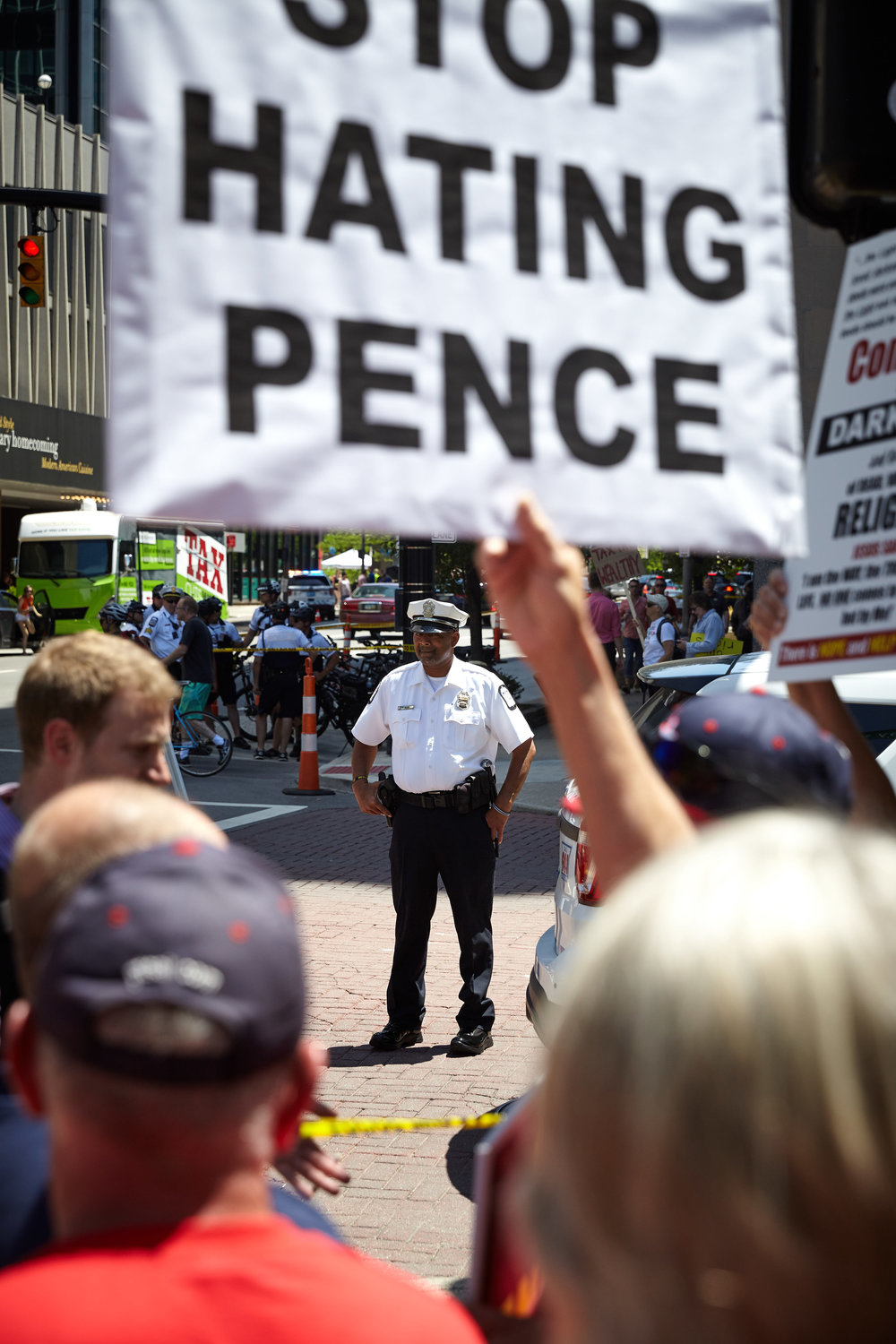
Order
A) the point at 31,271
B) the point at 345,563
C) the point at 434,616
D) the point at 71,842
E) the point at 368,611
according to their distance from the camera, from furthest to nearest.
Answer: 1. the point at 345,563
2. the point at 368,611
3. the point at 31,271
4. the point at 434,616
5. the point at 71,842

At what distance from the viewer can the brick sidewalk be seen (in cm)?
458

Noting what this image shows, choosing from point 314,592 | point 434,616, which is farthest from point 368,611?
point 434,616

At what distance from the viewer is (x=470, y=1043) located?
20.4 feet

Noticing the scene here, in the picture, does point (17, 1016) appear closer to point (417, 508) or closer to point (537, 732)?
point (417, 508)

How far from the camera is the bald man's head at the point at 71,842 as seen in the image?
1.63 meters

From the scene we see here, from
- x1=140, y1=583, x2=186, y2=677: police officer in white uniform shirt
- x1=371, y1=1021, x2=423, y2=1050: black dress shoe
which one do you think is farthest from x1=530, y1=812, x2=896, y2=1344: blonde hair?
x1=140, y1=583, x2=186, y2=677: police officer in white uniform shirt

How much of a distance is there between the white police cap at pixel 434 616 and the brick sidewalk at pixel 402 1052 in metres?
2.06

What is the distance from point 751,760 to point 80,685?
4.43ft

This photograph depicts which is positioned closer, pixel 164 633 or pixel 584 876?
pixel 584 876

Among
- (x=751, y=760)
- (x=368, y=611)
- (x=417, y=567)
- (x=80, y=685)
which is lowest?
(x=751, y=760)

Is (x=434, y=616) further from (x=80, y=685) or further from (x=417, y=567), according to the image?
(x=417, y=567)

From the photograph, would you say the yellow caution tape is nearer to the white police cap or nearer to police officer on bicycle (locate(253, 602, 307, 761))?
the white police cap

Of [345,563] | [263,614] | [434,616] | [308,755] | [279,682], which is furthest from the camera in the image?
[345,563]

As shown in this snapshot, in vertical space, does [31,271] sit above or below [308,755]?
above
